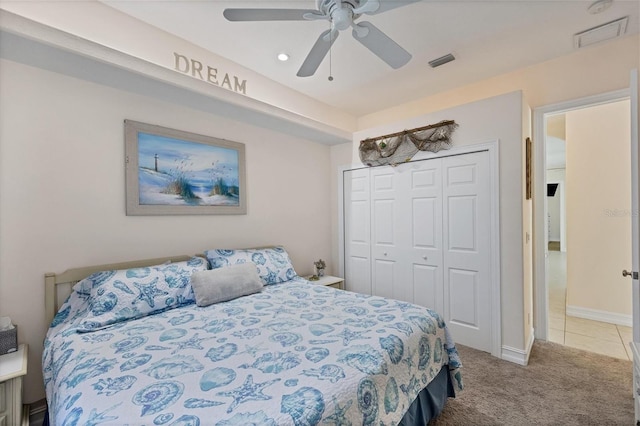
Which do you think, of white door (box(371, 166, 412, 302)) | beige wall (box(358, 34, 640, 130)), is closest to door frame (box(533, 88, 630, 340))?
beige wall (box(358, 34, 640, 130))

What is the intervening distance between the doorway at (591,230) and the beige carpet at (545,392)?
54 cm

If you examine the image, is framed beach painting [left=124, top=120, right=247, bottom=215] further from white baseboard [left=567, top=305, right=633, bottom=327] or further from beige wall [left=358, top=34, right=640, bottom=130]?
white baseboard [left=567, top=305, right=633, bottom=327]

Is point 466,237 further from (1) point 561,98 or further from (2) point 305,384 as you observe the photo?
(2) point 305,384

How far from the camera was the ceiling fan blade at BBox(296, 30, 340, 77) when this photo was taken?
5.70 ft

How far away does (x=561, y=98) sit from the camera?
9.16ft

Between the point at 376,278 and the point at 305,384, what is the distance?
255cm

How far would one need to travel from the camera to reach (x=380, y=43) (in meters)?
1.84

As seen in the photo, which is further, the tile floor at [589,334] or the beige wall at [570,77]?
the tile floor at [589,334]

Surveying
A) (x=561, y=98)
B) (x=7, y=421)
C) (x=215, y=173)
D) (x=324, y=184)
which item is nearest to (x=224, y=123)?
(x=215, y=173)

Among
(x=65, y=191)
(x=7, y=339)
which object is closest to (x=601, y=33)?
(x=65, y=191)

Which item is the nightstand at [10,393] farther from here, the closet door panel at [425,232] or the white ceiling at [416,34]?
the closet door panel at [425,232]

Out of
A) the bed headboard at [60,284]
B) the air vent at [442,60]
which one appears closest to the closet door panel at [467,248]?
the air vent at [442,60]

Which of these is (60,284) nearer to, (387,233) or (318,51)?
(318,51)

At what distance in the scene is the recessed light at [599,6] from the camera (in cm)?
203
